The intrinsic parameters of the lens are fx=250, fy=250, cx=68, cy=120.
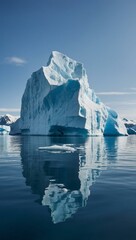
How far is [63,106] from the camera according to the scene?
203 feet

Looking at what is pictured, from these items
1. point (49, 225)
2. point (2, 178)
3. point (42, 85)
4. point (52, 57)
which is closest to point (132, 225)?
point (49, 225)

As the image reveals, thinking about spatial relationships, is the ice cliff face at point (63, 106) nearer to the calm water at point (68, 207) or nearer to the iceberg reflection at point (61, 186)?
the iceberg reflection at point (61, 186)

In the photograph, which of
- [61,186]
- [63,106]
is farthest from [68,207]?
[63,106]

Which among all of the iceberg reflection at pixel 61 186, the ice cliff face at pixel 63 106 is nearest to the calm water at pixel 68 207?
the iceberg reflection at pixel 61 186

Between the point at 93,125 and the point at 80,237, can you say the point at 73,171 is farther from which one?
the point at 93,125

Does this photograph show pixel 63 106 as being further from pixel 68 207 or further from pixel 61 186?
pixel 68 207

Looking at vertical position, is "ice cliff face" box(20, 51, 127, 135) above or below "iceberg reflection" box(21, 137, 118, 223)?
above

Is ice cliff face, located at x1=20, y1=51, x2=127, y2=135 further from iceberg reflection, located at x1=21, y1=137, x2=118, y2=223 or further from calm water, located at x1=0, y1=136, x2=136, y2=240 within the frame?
calm water, located at x1=0, y1=136, x2=136, y2=240

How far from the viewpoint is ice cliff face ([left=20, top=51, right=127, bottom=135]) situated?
197 ft

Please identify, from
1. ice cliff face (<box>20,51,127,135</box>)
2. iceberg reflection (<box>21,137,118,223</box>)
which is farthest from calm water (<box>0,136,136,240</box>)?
ice cliff face (<box>20,51,127,135</box>)

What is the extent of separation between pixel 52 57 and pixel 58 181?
6643cm

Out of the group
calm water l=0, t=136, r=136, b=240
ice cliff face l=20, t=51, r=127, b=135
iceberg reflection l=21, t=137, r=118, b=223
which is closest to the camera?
calm water l=0, t=136, r=136, b=240

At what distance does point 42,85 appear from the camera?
65.5m

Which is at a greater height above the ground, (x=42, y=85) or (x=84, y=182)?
(x=42, y=85)
